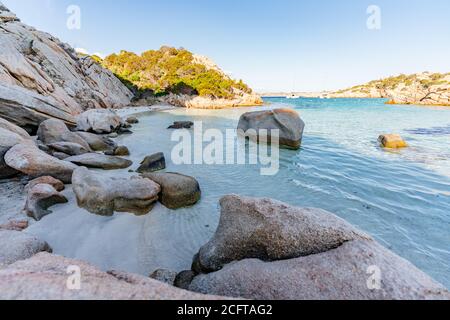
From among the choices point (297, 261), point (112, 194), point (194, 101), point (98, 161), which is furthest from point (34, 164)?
point (194, 101)

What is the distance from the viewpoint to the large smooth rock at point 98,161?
637 cm

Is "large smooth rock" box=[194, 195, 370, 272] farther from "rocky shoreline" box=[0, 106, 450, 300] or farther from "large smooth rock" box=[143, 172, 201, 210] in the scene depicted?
"large smooth rock" box=[143, 172, 201, 210]

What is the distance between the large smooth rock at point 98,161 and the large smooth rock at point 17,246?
3555mm

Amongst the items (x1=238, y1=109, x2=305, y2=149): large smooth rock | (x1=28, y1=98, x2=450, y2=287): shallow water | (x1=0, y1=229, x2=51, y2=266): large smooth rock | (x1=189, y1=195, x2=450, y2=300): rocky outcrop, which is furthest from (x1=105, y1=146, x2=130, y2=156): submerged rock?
(x1=238, y1=109, x2=305, y2=149): large smooth rock

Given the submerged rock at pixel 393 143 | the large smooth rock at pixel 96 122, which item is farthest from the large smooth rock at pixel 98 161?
the submerged rock at pixel 393 143

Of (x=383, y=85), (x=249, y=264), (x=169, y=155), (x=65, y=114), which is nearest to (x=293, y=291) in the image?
(x=249, y=264)

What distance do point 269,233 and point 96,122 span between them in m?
12.6

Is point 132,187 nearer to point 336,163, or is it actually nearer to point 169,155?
point 169,155

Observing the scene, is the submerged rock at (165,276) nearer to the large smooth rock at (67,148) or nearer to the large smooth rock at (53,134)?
the large smooth rock at (67,148)

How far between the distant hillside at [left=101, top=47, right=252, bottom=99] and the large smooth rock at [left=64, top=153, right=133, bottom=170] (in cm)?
4187

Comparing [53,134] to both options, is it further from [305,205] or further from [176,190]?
[305,205]

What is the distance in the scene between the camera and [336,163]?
9008 mm

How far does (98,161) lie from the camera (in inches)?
259

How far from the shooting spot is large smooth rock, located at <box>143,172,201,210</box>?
5000 mm
